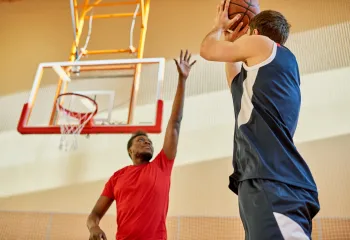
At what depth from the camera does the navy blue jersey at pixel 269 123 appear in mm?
1120

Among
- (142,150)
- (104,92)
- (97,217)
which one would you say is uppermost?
(104,92)

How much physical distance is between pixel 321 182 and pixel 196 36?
2.55 meters

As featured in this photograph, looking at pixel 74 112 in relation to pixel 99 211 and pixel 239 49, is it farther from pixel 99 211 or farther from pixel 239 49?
pixel 239 49

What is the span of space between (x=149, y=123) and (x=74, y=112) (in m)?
0.73

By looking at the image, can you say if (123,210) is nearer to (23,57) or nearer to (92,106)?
(92,106)

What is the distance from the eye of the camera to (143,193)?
7.47 feet

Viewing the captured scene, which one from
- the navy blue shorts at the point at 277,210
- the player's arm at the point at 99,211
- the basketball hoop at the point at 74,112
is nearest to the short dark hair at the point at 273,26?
the navy blue shorts at the point at 277,210

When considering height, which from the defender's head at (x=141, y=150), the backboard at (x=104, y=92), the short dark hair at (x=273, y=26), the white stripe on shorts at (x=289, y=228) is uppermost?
the backboard at (x=104, y=92)

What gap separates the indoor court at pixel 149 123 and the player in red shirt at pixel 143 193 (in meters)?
0.93

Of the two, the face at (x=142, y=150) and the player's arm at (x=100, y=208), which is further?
the face at (x=142, y=150)

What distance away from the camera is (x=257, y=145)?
3.86 ft

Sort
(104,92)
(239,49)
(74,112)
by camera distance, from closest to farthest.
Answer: (239,49) → (74,112) → (104,92)

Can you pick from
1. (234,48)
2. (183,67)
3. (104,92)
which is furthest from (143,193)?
(104,92)

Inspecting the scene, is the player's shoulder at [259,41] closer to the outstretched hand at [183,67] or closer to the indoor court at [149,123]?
the outstretched hand at [183,67]
